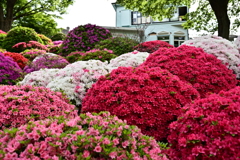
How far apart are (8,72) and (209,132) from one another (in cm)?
692

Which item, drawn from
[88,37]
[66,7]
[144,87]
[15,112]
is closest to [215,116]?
[144,87]

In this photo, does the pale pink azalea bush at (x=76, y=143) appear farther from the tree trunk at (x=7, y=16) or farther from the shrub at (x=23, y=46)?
the tree trunk at (x=7, y=16)

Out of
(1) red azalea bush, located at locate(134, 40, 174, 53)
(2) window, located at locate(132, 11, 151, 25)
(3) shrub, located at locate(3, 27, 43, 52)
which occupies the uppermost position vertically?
(2) window, located at locate(132, 11, 151, 25)

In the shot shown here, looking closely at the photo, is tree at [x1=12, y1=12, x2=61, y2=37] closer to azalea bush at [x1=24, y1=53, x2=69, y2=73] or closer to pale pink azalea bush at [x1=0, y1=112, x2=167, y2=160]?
azalea bush at [x1=24, y1=53, x2=69, y2=73]

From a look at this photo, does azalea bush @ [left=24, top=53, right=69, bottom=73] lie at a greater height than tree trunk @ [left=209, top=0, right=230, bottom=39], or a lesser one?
lesser

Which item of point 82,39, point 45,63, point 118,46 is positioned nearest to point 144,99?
point 45,63

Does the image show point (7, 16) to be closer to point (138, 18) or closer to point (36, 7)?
point (36, 7)

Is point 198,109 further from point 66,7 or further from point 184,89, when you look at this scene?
point 66,7

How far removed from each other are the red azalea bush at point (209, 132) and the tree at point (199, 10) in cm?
1272

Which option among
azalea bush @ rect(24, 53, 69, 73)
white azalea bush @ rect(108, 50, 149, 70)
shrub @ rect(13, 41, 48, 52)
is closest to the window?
shrub @ rect(13, 41, 48, 52)

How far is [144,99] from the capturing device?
386 cm

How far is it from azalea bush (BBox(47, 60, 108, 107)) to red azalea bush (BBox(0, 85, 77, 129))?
95 cm

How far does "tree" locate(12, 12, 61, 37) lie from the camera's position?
1286 inches

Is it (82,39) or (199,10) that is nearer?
(82,39)
